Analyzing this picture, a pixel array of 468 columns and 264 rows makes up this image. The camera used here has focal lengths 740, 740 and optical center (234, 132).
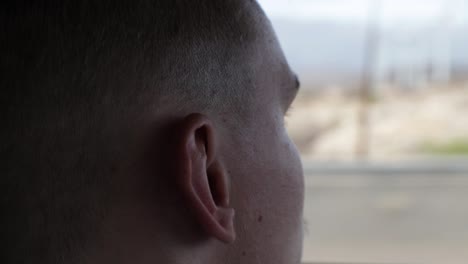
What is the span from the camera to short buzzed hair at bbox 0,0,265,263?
90 centimetres

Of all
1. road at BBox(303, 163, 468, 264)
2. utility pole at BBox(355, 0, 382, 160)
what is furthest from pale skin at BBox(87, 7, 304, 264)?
A: utility pole at BBox(355, 0, 382, 160)

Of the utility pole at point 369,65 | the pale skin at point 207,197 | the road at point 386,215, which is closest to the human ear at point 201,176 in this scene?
the pale skin at point 207,197

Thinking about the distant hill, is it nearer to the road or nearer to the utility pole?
the utility pole

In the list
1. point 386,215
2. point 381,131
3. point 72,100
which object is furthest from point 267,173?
point 381,131

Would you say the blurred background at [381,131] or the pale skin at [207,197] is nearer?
the pale skin at [207,197]

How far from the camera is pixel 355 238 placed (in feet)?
17.9

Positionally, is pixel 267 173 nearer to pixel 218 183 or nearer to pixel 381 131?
pixel 218 183

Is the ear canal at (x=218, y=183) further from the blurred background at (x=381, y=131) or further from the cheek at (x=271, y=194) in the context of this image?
the blurred background at (x=381, y=131)

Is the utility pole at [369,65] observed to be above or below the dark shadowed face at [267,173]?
above

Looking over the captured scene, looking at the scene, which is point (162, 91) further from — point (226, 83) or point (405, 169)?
point (405, 169)

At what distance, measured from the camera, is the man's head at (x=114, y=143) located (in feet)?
2.94

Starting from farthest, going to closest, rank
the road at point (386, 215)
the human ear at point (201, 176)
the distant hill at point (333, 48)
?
the distant hill at point (333, 48), the road at point (386, 215), the human ear at point (201, 176)

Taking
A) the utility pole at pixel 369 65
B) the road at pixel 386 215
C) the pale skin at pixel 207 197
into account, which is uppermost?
the utility pole at pixel 369 65

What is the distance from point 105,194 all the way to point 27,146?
11 centimetres
